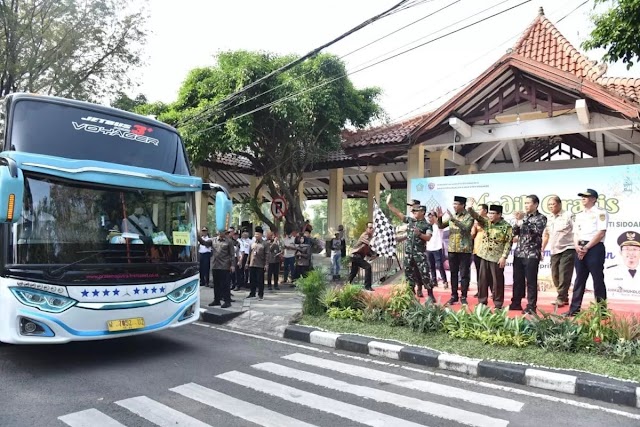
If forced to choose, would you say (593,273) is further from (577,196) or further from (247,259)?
(247,259)

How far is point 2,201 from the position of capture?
15.2ft

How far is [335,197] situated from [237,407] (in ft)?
46.6

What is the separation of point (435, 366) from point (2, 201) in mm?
5050

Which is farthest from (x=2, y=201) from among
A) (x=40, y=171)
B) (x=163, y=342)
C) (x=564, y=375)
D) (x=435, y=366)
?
(x=564, y=375)

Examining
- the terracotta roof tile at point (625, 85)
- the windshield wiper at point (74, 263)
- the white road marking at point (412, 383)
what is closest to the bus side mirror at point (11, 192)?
the windshield wiper at point (74, 263)

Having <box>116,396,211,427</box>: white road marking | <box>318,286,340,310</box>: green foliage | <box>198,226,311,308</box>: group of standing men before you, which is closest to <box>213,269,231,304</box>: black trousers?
<box>198,226,311,308</box>: group of standing men

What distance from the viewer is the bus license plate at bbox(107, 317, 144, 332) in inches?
214

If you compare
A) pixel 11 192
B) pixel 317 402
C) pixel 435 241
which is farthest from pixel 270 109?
pixel 317 402

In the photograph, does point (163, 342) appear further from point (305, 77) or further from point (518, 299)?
point (305, 77)

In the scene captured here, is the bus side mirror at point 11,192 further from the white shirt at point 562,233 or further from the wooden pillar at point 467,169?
the wooden pillar at point 467,169

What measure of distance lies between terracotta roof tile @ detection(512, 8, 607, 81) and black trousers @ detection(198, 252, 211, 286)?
9024mm

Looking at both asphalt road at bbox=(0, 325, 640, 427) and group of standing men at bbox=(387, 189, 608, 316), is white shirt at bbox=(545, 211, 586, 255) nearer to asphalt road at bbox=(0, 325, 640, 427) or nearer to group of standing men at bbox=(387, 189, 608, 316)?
group of standing men at bbox=(387, 189, 608, 316)

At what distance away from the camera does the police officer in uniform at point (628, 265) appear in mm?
8633

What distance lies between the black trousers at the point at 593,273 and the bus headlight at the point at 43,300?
639 centimetres
